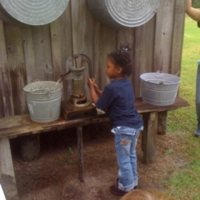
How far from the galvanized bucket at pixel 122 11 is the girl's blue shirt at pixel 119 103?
658 millimetres

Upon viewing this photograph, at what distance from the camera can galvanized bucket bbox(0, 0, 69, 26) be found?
2354 millimetres

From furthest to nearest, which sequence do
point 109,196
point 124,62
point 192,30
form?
point 192,30
point 109,196
point 124,62

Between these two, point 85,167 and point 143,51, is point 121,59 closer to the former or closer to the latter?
point 143,51

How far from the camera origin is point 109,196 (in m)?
2.81

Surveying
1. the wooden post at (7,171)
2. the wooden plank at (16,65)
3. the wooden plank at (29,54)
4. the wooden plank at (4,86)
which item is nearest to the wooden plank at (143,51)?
the wooden plank at (29,54)

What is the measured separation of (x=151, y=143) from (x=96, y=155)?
2.24 ft

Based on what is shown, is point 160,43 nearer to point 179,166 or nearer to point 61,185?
point 179,166

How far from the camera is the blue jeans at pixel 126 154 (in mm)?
2588

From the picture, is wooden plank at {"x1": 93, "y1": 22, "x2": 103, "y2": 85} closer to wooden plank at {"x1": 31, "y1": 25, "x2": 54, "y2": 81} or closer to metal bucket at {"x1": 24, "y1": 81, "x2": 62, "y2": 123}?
wooden plank at {"x1": 31, "y1": 25, "x2": 54, "y2": 81}

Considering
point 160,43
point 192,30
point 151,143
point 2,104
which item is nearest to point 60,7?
point 2,104

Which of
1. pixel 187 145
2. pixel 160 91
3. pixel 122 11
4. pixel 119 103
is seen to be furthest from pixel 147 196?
pixel 187 145

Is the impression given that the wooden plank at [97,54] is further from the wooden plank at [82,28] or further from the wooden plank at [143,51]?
the wooden plank at [143,51]

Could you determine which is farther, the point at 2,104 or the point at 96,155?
the point at 96,155

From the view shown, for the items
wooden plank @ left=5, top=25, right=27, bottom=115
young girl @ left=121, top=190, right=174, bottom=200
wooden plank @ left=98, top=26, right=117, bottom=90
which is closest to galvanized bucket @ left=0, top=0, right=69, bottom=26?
wooden plank @ left=5, top=25, right=27, bottom=115
